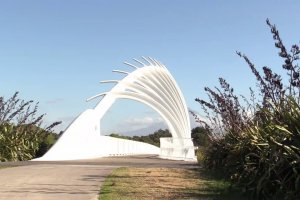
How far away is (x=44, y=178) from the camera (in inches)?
504

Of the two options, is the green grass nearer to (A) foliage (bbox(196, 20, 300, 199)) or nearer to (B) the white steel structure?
(A) foliage (bbox(196, 20, 300, 199))

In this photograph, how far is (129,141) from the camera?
4403 cm

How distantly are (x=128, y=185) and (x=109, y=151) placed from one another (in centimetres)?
2521

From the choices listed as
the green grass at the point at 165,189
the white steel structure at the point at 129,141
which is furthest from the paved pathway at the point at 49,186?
the white steel structure at the point at 129,141

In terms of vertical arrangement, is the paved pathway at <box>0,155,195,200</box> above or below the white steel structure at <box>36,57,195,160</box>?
below

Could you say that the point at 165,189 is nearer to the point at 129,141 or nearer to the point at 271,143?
the point at 271,143

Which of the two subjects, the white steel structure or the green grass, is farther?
the white steel structure

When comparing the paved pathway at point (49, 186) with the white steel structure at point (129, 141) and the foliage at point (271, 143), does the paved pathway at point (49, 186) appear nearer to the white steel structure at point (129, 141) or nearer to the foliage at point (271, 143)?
the foliage at point (271, 143)

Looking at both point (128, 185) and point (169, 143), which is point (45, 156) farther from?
point (128, 185)

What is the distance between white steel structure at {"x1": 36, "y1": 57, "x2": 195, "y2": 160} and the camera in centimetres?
2941

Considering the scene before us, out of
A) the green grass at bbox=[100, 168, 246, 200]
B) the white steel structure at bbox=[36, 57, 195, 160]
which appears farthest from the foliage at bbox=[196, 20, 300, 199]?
the white steel structure at bbox=[36, 57, 195, 160]

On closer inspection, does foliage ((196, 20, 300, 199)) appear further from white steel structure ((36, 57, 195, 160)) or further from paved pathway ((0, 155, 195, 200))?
white steel structure ((36, 57, 195, 160))

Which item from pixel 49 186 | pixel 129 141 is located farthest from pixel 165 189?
pixel 129 141

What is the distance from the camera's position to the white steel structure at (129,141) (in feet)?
96.5
